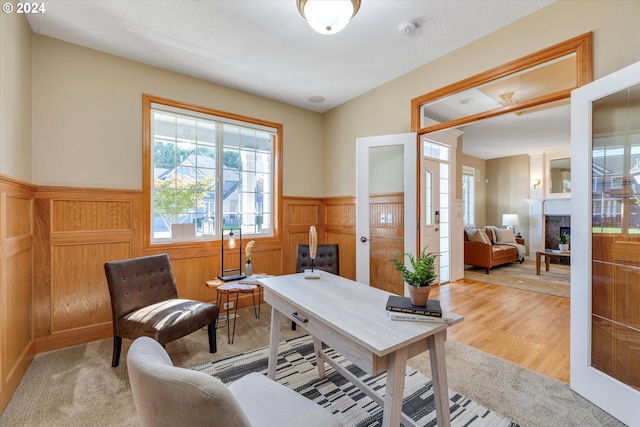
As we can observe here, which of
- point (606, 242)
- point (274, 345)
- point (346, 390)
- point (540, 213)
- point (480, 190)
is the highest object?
point (480, 190)

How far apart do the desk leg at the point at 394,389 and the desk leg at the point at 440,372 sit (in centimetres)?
24

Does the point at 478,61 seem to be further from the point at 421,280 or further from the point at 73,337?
the point at 73,337

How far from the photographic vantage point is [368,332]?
44.8 inches

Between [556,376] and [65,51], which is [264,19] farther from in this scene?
[556,376]

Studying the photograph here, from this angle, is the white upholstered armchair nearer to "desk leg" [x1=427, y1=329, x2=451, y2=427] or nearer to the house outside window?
"desk leg" [x1=427, y1=329, x2=451, y2=427]

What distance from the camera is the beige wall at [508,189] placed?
24.6 feet

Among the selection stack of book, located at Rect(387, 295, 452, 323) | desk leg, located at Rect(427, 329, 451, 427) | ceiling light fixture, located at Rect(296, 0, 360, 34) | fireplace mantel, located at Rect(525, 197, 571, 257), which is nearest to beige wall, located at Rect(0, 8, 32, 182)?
ceiling light fixture, located at Rect(296, 0, 360, 34)

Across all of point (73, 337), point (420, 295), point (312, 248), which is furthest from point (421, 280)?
point (73, 337)

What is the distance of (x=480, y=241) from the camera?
5.84 metres

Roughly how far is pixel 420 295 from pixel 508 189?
323 inches

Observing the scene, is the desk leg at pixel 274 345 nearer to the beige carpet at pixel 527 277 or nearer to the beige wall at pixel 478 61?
the beige wall at pixel 478 61

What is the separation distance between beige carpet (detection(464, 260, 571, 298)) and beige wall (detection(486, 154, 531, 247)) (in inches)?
66.3

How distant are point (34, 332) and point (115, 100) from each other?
235 centimetres

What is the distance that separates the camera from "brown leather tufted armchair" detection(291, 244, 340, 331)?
3303 mm
